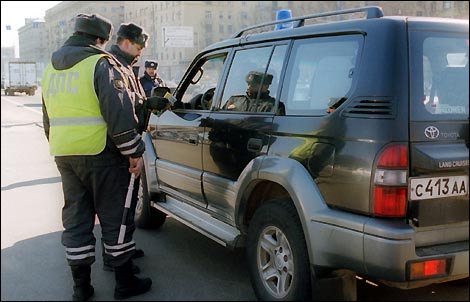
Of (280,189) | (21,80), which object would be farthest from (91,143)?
(21,80)

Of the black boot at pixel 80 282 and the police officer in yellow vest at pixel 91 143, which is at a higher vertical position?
the police officer in yellow vest at pixel 91 143

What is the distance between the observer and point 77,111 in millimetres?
3389

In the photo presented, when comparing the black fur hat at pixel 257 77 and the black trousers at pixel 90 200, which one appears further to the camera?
the black fur hat at pixel 257 77

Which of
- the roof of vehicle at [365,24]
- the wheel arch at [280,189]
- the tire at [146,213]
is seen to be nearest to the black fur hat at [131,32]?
the roof of vehicle at [365,24]

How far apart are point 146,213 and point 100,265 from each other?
1047 mm

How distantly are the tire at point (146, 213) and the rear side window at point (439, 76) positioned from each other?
3.25 meters

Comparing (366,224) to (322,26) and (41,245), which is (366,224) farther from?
(41,245)

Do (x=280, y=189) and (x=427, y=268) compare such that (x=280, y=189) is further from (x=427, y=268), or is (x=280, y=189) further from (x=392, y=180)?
(x=427, y=268)

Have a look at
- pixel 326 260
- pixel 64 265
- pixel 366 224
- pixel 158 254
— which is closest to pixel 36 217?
pixel 64 265

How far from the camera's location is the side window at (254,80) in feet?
11.6

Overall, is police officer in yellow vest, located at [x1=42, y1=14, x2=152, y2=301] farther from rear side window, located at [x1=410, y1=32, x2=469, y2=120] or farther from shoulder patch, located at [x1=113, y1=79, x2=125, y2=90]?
rear side window, located at [x1=410, y1=32, x2=469, y2=120]

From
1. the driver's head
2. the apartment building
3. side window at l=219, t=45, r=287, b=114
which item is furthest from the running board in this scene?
the apartment building

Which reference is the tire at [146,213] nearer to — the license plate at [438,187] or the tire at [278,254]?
the tire at [278,254]

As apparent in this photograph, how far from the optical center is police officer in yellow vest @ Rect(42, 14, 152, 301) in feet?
11.0
